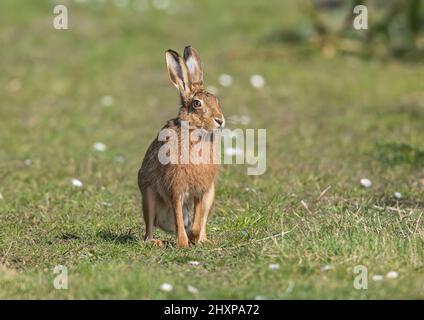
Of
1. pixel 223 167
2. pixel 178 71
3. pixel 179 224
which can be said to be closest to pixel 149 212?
pixel 179 224

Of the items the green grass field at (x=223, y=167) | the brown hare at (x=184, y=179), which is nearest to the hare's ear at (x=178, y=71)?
the brown hare at (x=184, y=179)

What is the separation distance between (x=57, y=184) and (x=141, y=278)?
11.2 feet

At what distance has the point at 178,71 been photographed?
6.95 m

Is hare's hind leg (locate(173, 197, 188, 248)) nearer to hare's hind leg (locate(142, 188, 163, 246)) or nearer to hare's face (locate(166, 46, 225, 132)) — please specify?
hare's hind leg (locate(142, 188, 163, 246))

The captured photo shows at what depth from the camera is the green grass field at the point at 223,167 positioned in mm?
5633

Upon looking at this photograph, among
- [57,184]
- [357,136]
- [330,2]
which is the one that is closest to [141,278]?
[57,184]

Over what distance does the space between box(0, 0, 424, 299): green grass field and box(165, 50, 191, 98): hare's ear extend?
107 cm

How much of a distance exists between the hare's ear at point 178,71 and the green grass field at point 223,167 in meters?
1.07

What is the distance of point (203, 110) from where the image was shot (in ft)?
21.8

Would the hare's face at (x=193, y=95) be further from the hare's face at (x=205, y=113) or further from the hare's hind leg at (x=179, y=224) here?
the hare's hind leg at (x=179, y=224)

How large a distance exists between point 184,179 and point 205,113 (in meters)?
0.48

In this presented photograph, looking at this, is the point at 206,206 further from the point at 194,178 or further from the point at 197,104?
the point at 197,104

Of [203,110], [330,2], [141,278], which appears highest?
[330,2]

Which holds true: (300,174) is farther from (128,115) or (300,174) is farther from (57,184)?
(128,115)
